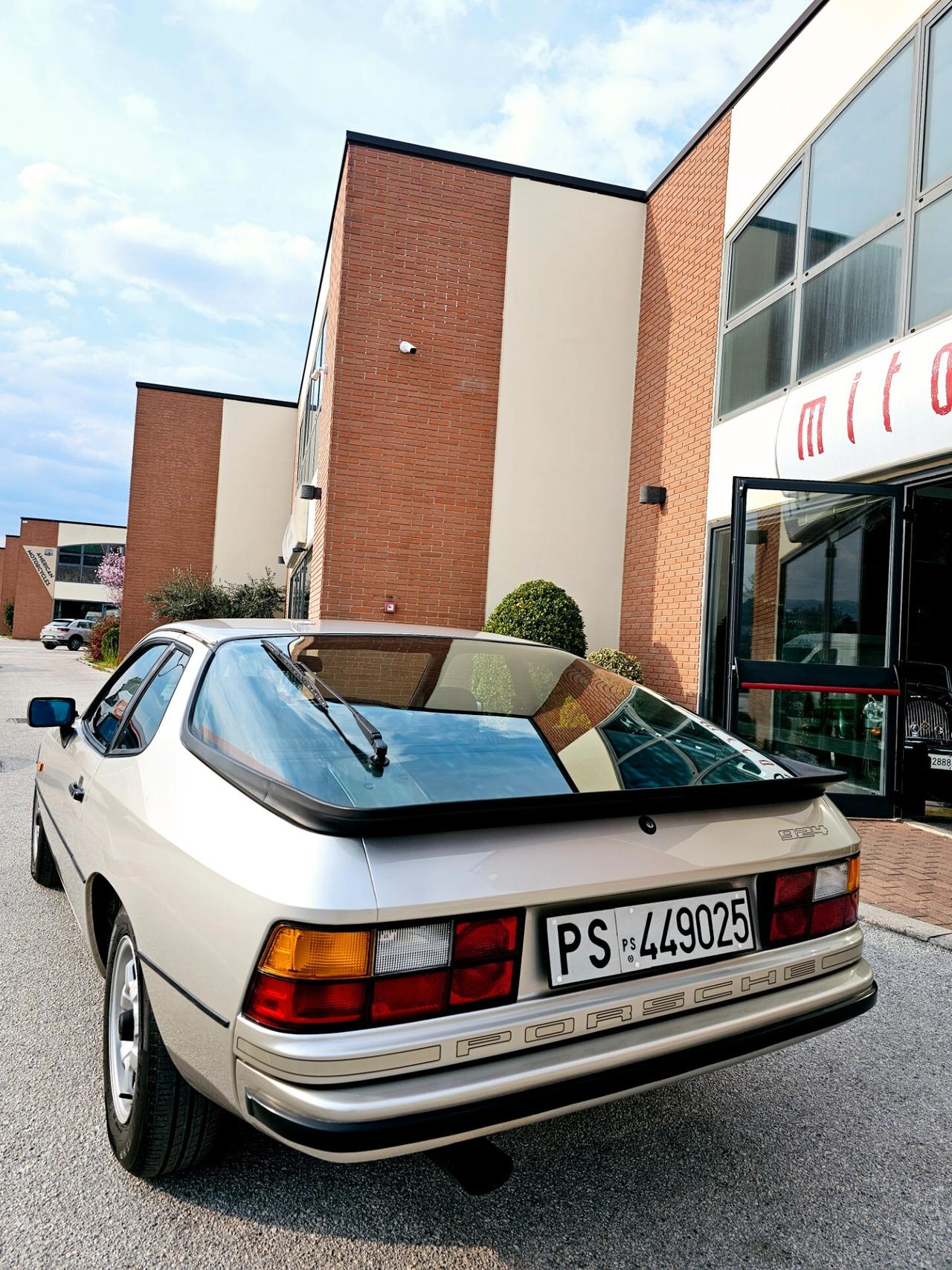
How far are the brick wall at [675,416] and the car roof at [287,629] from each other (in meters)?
6.01

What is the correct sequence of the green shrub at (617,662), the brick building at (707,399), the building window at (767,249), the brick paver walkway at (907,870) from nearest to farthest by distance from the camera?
the brick paver walkway at (907,870), the brick building at (707,399), the building window at (767,249), the green shrub at (617,662)

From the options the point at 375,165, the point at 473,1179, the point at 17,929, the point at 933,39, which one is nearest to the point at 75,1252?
the point at 473,1179

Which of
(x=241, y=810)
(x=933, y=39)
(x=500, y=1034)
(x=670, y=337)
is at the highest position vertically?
(x=933, y=39)

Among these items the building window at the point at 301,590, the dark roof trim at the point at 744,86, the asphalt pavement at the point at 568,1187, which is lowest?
the asphalt pavement at the point at 568,1187

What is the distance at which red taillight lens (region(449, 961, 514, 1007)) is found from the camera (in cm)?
148

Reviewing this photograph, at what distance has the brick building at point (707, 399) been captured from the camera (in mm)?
6176

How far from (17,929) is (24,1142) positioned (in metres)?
1.61

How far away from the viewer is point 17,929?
3395 mm

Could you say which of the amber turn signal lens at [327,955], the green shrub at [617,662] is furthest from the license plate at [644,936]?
the green shrub at [617,662]

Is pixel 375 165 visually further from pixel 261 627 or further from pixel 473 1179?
pixel 473 1179

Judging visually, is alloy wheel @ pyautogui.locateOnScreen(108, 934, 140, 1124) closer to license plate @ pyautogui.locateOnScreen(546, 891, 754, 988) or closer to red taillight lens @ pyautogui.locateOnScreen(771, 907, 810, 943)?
license plate @ pyautogui.locateOnScreen(546, 891, 754, 988)

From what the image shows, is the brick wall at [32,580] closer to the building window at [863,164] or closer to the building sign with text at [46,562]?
the building sign with text at [46,562]

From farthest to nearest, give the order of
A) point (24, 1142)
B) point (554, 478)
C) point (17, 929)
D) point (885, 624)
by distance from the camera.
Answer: point (554, 478) < point (885, 624) < point (17, 929) < point (24, 1142)

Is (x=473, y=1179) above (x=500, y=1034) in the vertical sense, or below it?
below
